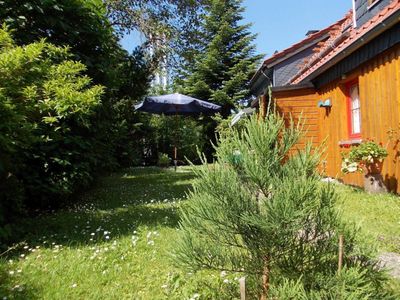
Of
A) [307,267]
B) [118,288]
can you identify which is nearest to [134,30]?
[118,288]

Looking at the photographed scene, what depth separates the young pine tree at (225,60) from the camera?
2428 centimetres

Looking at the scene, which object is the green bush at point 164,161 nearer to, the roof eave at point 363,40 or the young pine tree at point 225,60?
the young pine tree at point 225,60

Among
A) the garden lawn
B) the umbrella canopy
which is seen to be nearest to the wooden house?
the garden lawn

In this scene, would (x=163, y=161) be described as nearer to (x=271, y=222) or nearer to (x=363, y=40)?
(x=363, y=40)

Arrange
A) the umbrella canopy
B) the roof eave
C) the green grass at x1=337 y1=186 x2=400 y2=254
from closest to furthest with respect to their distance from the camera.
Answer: the green grass at x1=337 y1=186 x2=400 y2=254, the roof eave, the umbrella canopy

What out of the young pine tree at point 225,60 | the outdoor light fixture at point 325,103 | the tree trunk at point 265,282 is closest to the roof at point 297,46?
the outdoor light fixture at point 325,103

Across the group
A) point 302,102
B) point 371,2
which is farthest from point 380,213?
point 302,102

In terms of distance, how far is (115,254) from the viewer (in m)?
3.68

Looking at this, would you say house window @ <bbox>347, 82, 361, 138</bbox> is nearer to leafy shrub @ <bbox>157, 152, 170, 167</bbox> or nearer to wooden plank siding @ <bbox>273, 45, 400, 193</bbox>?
wooden plank siding @ <bbox>273, 45, 400, 193</bbox>

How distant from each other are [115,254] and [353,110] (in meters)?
7.04

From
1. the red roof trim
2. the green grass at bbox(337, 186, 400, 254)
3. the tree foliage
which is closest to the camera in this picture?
the green grass at bbox(337, 186, 400, 254)

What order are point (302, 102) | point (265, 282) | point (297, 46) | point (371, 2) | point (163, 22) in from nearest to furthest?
point (265, 282) < point (371, 2) < point (302, 102) < point (163, 22) < point (297, 46)

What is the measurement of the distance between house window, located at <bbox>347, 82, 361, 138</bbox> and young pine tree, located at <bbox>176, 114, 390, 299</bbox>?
23.0 ft

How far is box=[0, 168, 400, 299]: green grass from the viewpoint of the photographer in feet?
9.22
